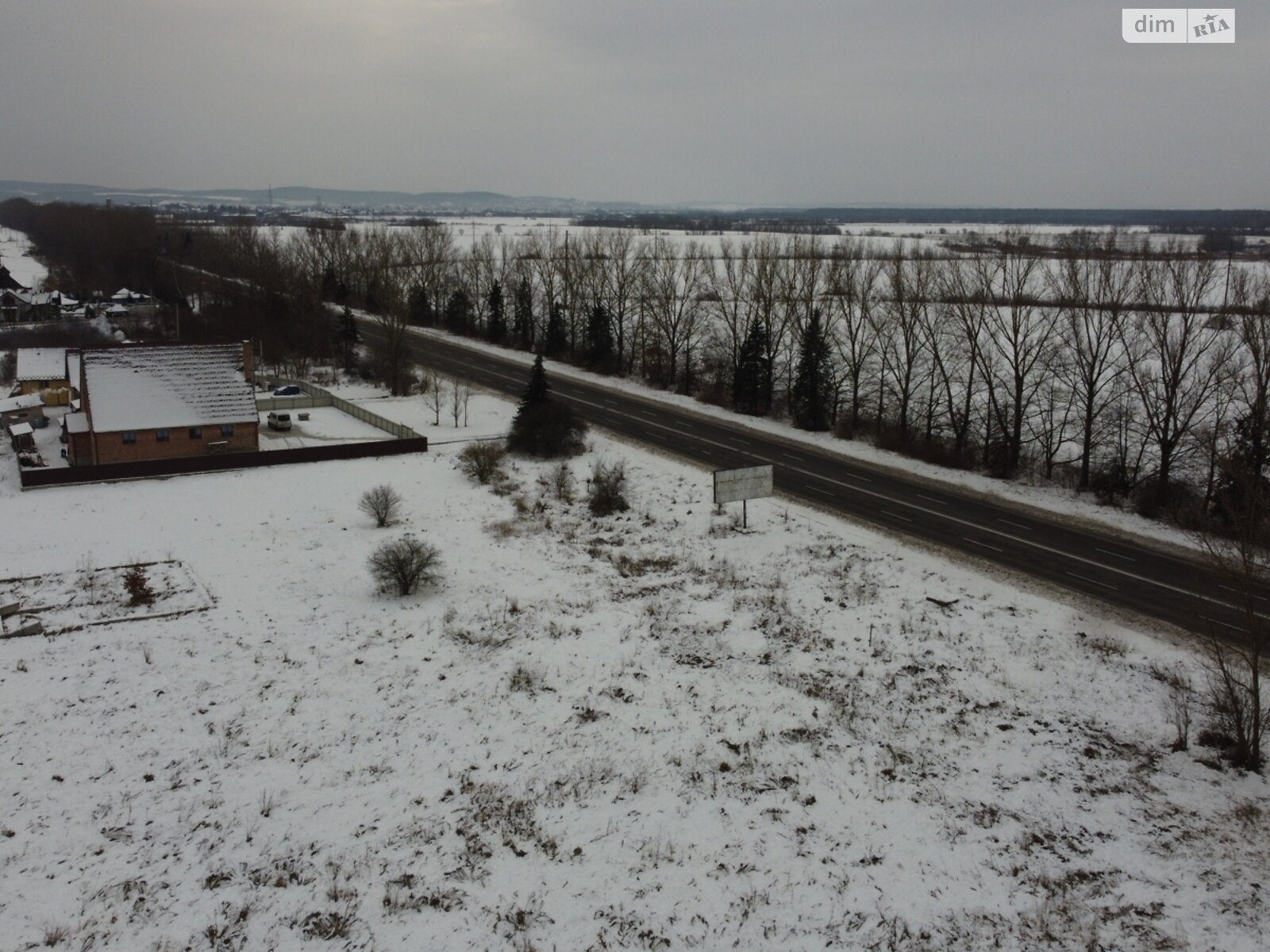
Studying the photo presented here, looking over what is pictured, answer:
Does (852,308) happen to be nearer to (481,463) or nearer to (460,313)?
(481,463)

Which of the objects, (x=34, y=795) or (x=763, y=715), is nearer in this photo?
(x=34, y=795)

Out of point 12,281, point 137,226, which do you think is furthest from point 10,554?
point 137,226

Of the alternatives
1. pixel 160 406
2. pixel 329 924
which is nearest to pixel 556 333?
pixel 160 406

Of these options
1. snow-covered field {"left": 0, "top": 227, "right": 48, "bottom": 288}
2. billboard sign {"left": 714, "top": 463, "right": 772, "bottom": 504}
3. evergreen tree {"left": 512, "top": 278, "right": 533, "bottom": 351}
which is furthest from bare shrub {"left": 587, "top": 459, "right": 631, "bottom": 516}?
snow-covered field {"left": 0, "top": 227, "right": 48, "bottom": 288}

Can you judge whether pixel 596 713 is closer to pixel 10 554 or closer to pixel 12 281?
pixel 10 554

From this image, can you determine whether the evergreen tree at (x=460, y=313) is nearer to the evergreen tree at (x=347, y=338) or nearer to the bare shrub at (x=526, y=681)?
the evergreen tree at (x=347, y=338)

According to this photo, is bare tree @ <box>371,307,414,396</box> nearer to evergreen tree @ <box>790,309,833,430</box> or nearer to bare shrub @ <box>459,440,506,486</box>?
bare shrub @ <box>459,440,506,486</box>
